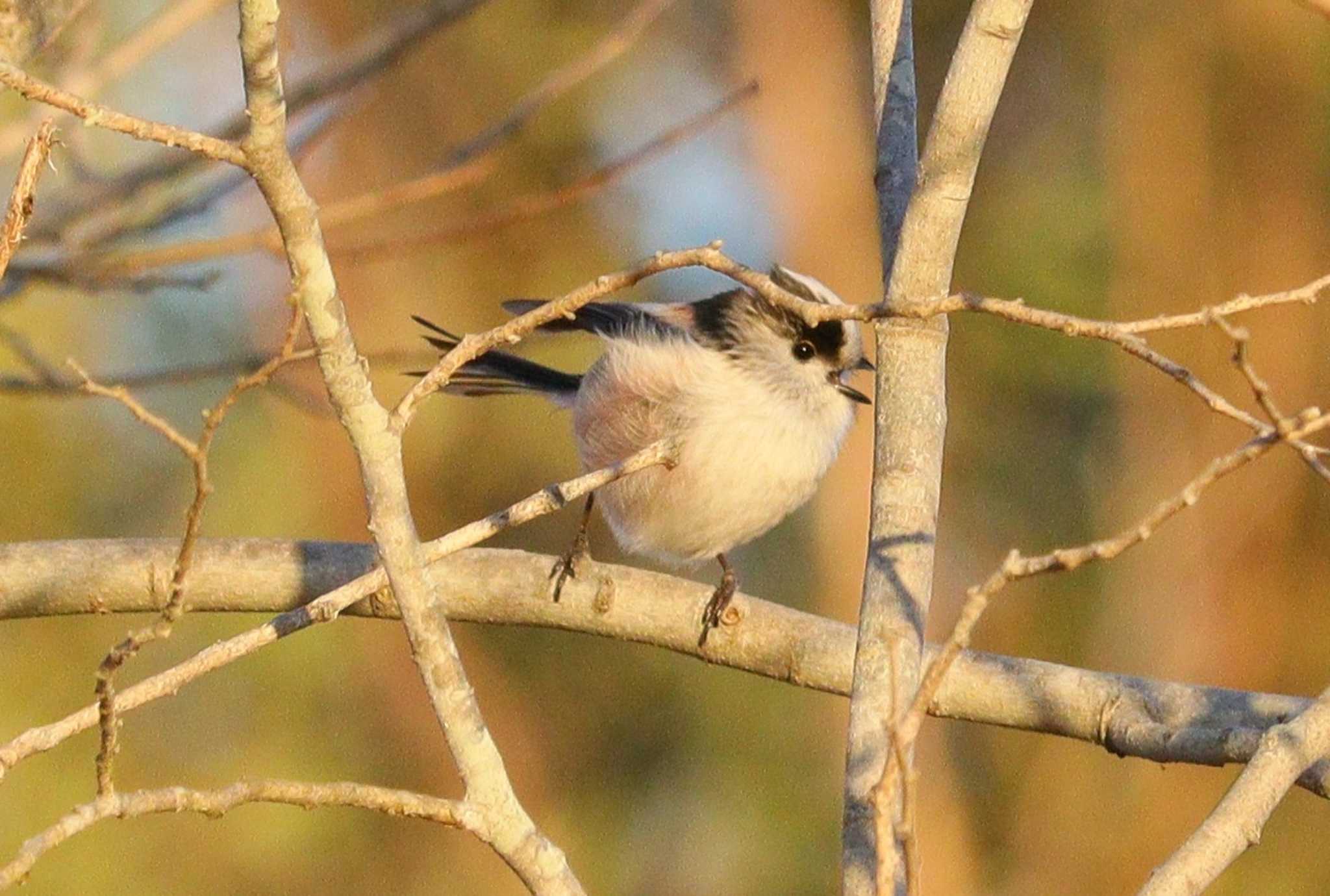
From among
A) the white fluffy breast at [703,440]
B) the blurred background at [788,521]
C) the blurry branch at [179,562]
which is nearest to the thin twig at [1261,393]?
the blurry branch at [179,562]

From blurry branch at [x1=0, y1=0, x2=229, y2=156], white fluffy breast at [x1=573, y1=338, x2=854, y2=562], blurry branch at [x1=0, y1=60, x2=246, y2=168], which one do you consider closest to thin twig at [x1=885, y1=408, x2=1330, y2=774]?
blurry branch at [x1=0, y1=60, x2=246, y2=168]

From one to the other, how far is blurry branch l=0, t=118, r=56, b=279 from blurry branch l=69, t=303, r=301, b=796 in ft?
0.60

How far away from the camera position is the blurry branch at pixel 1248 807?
1.67 meters

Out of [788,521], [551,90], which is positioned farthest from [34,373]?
[788,521]

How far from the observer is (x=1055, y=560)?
1.43m

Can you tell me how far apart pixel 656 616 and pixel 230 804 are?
1.46 m

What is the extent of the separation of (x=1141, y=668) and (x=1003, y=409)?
146 cm

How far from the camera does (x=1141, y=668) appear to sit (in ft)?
20.7

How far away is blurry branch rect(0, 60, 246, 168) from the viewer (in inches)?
57.9

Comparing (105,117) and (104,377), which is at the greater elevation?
(104,377)

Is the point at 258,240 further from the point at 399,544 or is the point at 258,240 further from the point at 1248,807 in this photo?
the point at 1248,807

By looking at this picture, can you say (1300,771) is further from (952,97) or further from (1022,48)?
(1022,48)

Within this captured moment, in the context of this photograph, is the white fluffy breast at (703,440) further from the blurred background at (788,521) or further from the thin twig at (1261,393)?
the blurred background at (788,521)

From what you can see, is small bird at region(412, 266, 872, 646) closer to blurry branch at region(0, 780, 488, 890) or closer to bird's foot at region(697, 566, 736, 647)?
bird's foot at region(697, 566, 736, 647)
